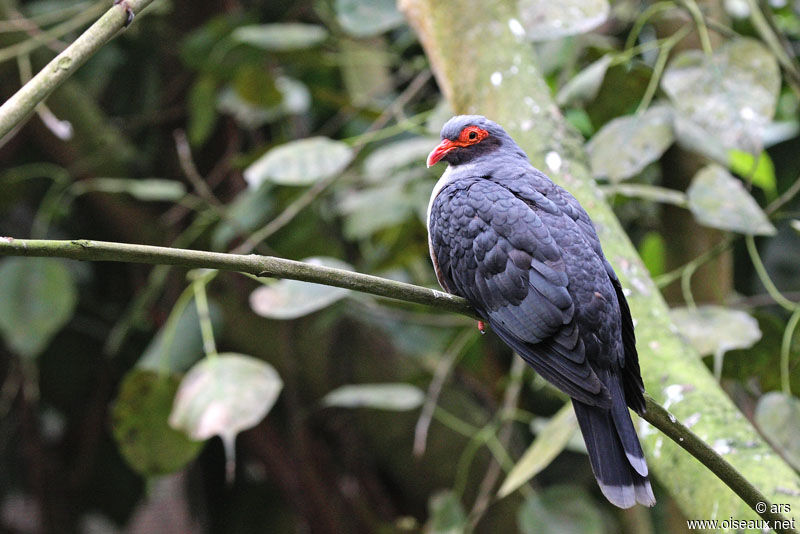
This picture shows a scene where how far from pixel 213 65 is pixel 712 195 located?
2.06 meters

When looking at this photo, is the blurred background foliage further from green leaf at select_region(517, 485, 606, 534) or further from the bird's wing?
the bird's wing

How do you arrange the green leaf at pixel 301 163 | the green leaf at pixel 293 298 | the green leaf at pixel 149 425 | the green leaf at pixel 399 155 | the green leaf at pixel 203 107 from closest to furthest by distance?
the green leaf at pixel 293 298
the green leaf at pixel 301 163
the green leaf at pixel 149 425
the green leaf at pixel 399 155
the green leaf at pixel 203 107

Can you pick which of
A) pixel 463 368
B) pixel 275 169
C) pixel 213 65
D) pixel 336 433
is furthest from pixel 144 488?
pixel 275 169

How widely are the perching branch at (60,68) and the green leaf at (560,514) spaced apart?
6.20 ft

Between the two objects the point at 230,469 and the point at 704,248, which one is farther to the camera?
the point at 704,248

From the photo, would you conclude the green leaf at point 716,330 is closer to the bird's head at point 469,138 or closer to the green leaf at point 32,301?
the bird's head at point 469,138

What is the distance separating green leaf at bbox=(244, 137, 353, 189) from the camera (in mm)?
2361

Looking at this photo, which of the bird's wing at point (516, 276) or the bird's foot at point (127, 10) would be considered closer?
the bird's foot at point (127, 10)

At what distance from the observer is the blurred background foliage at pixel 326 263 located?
224cm

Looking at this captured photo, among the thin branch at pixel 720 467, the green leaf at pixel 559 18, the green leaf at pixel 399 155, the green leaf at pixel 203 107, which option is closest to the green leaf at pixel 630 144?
the green leaf at pixel 559 18

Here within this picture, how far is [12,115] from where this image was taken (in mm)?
1203

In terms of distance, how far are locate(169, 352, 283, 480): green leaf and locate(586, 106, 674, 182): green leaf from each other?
1029mm

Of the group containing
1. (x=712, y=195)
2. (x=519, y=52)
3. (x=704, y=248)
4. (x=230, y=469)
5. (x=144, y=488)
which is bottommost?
(x=144, y=488)

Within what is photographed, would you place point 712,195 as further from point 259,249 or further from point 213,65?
point 213,65
